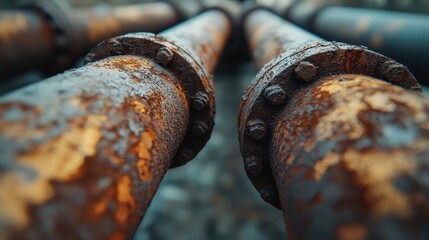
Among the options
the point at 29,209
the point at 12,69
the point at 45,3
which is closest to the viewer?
the point at 29,209

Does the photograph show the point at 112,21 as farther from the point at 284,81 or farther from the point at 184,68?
the point at 284,81

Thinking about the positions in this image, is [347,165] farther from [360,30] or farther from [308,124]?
[360,30]

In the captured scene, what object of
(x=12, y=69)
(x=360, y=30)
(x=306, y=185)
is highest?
(x=306, y=185)

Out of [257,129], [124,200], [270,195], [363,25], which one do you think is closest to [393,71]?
[257,129]

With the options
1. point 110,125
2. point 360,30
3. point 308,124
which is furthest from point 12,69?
point 360,30

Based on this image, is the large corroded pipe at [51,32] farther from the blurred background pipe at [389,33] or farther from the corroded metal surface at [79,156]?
the blurred background pipe at [389,33]

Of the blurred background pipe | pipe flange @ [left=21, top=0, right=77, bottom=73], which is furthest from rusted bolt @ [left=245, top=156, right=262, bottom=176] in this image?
pipe flange @ [left=21, top=0, right=77, bottom=73]

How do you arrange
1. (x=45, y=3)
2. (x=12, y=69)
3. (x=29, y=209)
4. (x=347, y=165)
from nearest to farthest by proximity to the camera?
(x=29, y=209) → (x=347, y=165) → (x=12, y=69) → (x=45, y=3)
